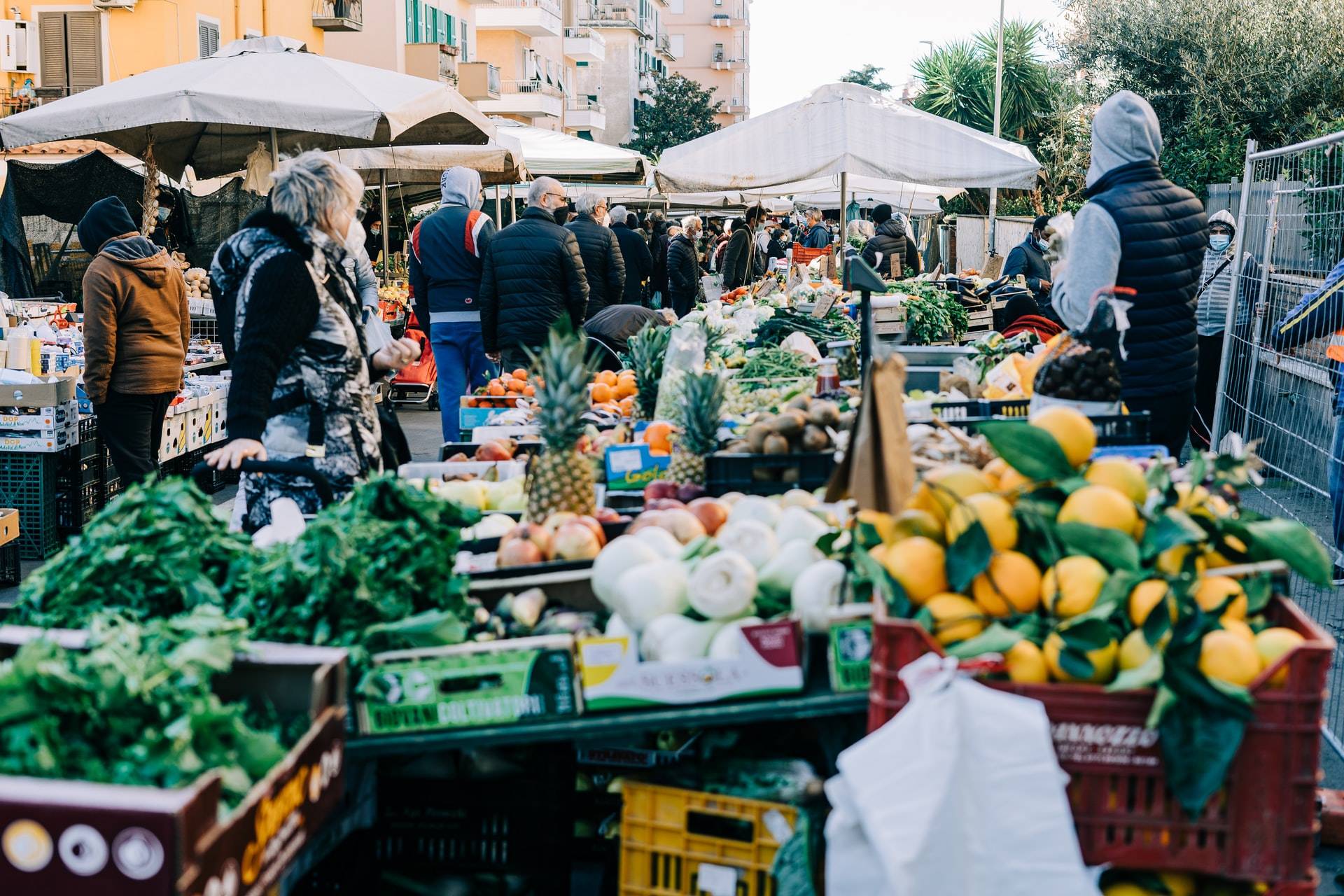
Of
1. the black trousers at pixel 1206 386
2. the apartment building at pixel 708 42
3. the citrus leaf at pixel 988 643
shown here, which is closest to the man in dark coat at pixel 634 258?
the black trousers at pixel 1206 386

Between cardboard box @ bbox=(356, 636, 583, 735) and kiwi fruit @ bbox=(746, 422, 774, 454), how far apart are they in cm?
141

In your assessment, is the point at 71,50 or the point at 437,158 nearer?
the point at 437,158

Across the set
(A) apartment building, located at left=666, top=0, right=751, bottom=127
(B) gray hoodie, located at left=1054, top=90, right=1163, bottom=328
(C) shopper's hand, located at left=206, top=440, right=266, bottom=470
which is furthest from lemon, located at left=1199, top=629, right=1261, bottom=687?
(A) apartment building, located at left=666, top=0, right=751, bottom=127

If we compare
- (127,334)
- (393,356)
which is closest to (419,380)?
(127,334)

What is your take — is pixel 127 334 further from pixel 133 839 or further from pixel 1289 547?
pixel 1289 547

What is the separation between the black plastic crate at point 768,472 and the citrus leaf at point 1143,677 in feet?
5.44

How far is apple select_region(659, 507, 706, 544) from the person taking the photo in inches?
132

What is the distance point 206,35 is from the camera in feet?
75.7

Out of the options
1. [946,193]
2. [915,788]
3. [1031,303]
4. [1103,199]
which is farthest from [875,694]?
[946,193]

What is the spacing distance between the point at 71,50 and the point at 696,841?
20707 mm

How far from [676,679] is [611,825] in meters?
0.98

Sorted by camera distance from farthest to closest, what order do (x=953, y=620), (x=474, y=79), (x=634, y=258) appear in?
(x=474, y=79)
(x=634, y=258)
(x=953, y=620)

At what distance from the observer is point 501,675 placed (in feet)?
8.84

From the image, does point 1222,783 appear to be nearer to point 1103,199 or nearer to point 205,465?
point 205,465
